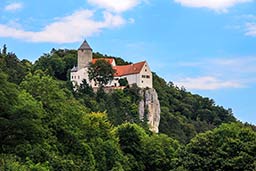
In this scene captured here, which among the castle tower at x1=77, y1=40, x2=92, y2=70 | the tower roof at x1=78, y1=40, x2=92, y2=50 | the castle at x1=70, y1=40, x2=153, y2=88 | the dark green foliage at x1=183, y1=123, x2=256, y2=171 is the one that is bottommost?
the dark green foliage at x1=183, y1=123, x2=256, y2=171

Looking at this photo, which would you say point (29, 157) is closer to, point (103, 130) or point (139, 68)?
point (103, 130)

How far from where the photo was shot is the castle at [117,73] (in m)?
103

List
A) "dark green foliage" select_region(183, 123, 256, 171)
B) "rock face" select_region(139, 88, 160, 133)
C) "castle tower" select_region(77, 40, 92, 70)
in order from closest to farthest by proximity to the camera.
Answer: "dark green foliage" select_region(183, 123, 256, 171)
"rock face" select_region(139, 88, 160, 133)
"castle tower" select_region(77, 40, 92, 70)

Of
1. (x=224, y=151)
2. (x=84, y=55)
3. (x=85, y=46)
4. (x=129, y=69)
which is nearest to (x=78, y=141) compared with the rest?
(x=224, y=151)

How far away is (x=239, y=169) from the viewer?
161ft

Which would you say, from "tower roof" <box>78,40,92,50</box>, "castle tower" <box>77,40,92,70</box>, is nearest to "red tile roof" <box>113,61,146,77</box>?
"castle tower" <box>77,40,92,70</box>

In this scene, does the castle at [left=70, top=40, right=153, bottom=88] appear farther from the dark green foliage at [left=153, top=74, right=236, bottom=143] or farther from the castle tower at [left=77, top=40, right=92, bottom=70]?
the dark green foliage at [left=153, top=74, right=236, bottom=143]

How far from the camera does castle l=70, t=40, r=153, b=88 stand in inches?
4065

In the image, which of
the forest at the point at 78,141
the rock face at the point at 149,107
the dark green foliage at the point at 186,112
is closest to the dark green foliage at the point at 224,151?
the forest at the point at 78,141

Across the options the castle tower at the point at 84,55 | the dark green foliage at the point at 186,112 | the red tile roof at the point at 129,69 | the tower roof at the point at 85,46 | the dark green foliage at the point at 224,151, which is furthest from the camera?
the dark green foliage at the point at 186,112

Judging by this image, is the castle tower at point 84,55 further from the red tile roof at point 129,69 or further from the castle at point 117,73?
the red tile roof at point 129,69

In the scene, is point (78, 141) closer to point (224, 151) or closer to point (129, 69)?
point (224, 151)

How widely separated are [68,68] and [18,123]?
7776 centimetres

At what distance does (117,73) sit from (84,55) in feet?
24.5
